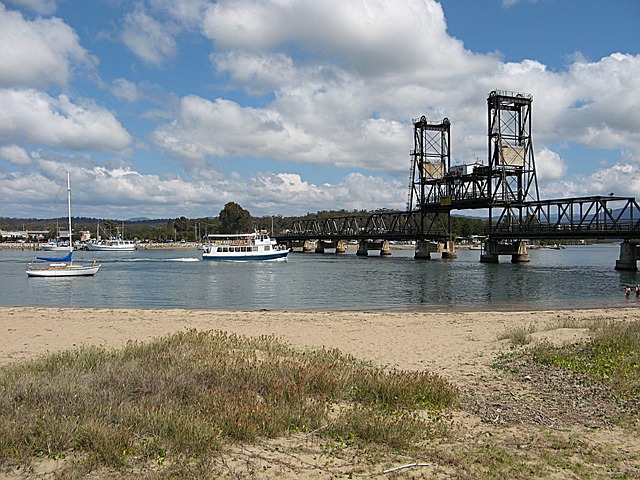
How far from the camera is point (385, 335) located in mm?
21016

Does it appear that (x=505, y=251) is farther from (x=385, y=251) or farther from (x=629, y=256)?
(x=385, y=251)

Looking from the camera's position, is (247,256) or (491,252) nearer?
(491,252)

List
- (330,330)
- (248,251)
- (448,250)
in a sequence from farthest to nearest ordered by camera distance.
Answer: (448,250) < (248,251) < (330,330)

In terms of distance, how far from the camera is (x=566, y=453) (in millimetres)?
7977

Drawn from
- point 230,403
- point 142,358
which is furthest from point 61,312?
point 230,403

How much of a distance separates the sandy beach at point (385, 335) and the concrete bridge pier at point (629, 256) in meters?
45.9

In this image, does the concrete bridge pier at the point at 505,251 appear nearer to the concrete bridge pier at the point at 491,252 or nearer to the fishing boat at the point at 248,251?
the concrete bridge pier at the point at 491,252

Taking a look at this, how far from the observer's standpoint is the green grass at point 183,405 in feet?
25.2

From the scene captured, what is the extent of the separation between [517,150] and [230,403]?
94075 mm

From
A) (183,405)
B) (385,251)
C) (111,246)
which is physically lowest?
(385,251)

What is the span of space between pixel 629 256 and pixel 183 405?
75.3 metres

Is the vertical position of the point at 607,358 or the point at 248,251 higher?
the point at 607,358

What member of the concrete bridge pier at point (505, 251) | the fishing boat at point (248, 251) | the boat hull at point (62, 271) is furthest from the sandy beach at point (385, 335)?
the fishing boat at point (248, 251)

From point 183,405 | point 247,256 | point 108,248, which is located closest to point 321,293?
point 183,405
